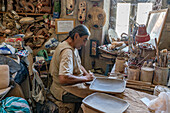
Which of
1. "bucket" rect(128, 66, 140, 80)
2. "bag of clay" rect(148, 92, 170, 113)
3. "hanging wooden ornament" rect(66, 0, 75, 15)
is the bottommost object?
"bag of clay" rect(148, 92, 170, 113)

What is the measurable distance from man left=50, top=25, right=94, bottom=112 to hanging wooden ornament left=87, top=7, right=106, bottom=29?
2176mm

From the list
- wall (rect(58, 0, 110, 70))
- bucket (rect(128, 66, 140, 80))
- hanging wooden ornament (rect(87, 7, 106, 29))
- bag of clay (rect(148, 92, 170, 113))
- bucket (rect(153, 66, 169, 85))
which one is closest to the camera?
bag of clay (rect(148, 92, 170, 113))

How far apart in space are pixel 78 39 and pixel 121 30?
3056 mm

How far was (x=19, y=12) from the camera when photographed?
4207 mm

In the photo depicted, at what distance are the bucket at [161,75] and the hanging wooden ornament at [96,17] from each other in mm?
2694

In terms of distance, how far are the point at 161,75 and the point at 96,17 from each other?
281 cm

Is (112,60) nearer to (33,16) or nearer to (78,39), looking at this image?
(78,39)

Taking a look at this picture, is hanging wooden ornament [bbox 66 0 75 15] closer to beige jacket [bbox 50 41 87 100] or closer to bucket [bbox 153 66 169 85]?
beige jacket [bbox 50 41 87 100]

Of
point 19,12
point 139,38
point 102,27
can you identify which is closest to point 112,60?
point 102,27

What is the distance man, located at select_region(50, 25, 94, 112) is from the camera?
A: 5.92 feet

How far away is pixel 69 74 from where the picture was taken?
1.82 m

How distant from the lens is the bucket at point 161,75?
171 centimetres

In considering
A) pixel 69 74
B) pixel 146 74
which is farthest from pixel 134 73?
pixel 69 74

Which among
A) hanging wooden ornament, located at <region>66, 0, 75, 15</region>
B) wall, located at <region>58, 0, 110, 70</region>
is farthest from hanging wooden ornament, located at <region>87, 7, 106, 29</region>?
hanging wooden ornament, located at <region>66, 0, 75, 15</region>
